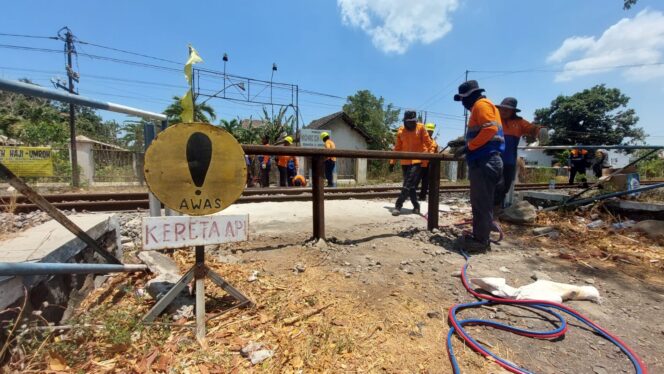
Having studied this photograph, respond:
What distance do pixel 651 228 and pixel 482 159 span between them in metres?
3.06

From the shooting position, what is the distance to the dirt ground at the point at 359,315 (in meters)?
1.54

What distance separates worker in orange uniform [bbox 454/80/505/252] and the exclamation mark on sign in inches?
109

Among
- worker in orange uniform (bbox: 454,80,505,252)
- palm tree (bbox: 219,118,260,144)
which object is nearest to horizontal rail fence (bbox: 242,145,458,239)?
worker in orange uniform (bbox: 454,80,505,252)

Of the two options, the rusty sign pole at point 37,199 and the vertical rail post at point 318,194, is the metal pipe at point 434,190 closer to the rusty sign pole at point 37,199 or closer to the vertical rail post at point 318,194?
the vertical rail post at point 318,194

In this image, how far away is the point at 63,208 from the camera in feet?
16.9

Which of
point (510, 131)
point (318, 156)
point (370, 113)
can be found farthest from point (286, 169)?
point (370, 113)

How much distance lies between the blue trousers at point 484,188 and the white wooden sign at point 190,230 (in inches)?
104

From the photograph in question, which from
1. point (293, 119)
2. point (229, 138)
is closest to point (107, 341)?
point (229, 138)

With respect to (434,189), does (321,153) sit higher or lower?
higher

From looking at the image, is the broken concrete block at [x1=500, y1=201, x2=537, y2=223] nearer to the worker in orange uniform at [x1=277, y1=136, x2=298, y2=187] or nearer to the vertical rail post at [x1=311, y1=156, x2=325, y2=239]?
the vertical rail post at [x1=311, y1=156, x2=325, y2=239]

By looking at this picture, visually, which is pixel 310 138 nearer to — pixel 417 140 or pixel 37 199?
pixel 417 140

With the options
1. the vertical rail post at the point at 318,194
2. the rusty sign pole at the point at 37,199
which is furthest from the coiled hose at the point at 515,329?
the rusty sign pole at the point at 37,199

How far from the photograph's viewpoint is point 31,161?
10086 mm

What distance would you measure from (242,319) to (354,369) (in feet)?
2.57
